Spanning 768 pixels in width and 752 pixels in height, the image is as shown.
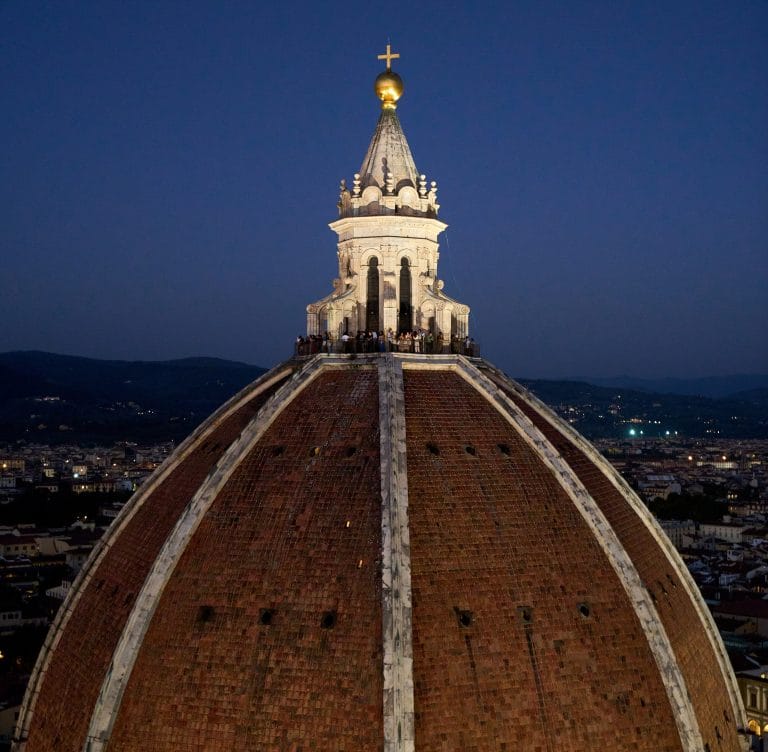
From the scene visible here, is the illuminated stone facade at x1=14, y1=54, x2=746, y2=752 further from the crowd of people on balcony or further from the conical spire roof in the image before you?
the conical spire roof

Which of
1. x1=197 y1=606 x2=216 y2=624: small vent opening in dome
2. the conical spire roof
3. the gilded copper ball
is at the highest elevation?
the gilded copper ball

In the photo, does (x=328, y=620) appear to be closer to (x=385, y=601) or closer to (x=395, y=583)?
(x=385, y=601)

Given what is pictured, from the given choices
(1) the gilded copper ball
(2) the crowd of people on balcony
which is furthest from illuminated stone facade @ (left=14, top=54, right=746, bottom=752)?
(1) the gilded copper ball

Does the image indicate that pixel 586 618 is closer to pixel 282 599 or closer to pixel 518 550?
pixel 518 550

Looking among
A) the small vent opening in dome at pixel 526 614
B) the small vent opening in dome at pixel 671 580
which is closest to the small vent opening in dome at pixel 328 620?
the small vent opening in dome at pixel 526 614

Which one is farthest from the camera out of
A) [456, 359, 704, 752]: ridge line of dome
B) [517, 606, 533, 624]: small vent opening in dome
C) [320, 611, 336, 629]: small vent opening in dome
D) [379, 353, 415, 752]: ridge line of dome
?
[456, 359, 704, 752]: ridge line of dome

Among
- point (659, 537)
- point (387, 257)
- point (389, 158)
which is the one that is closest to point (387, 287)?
point (387, 257)

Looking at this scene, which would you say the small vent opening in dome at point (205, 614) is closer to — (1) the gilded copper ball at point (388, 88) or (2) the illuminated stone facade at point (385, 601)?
(2) the illuminated stone facade at point (385, 601)
